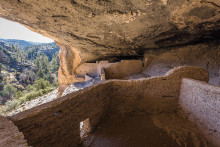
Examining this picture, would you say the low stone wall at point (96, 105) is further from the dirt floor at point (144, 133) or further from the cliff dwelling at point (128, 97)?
the dirt floor at point (144, 133)

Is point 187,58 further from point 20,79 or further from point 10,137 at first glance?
point 20,79

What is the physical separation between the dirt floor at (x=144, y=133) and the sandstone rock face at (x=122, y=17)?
10.7ft

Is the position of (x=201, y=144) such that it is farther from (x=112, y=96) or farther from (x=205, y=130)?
(x=112, y=96)

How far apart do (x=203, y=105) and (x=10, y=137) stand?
358cm

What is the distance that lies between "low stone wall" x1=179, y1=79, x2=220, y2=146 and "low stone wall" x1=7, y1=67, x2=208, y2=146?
330mm

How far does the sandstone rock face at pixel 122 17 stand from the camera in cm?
282

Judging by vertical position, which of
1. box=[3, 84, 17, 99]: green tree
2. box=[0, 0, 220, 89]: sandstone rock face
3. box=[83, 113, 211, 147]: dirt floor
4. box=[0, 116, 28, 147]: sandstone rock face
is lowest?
box=[3, 84, 17, 99]: green tree

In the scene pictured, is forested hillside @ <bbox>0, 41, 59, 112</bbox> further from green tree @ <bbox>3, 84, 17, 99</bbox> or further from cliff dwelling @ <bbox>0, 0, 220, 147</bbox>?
cliff dwelling @ <bbox>0, 0, 220, 147</bbox>

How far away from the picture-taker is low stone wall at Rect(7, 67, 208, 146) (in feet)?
6.15

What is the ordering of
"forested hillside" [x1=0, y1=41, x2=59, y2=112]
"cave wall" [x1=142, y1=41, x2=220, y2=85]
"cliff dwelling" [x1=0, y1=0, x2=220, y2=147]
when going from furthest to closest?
"forested hillside" [x1=0, y1=41, x2=59, y2=112] < "cave wall" [x1=142, y1=41, x2=220, y2=85] < "cliff dwelling" [x1=0, y1=0, x2=220, y2=147]

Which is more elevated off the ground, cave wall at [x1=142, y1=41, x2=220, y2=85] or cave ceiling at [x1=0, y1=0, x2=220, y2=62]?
cave ceiling at [x1=0, y1=0, x2=220, y2=62]

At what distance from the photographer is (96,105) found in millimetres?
2887

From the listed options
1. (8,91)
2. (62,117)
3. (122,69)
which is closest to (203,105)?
(62,117)

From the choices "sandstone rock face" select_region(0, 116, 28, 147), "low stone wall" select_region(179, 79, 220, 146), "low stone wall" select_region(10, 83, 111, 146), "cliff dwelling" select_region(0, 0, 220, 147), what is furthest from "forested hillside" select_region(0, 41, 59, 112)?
"low stone wall" select_region(179, 79, 220, 146)
